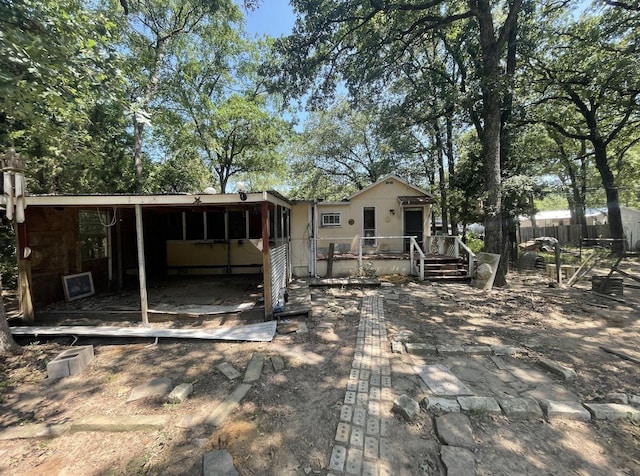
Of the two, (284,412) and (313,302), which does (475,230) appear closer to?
(313,302)

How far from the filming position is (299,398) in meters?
2.85

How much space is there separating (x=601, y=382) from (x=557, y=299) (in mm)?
4266

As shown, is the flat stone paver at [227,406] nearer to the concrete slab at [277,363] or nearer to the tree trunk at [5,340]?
the concrete slab at [277,363]

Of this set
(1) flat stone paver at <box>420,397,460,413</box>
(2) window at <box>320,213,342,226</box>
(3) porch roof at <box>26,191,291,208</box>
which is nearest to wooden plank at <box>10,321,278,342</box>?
(3) porch roof at <box>26,191,291,208</box>

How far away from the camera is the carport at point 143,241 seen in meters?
4.62

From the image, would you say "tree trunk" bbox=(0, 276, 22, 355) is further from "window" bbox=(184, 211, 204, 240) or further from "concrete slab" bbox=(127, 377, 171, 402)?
"window" bbox=(184, 211, 204, 240)

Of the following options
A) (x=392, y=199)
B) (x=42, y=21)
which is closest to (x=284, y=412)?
A: (x=42, y=21)

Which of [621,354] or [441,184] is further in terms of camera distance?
[441,184]

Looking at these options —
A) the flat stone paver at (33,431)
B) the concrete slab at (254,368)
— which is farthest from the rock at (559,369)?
the flat stone paver at (33,431)

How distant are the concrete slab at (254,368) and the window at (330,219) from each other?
8.47 metres

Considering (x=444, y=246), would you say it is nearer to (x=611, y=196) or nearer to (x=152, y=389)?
(x=611, y=196)

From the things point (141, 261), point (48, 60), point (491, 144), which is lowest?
point (141, 261)

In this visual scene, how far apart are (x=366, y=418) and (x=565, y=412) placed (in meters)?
1.79

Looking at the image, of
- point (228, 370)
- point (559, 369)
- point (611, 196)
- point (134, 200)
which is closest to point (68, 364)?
point (228, 370)
